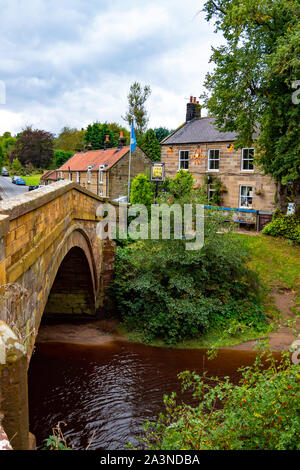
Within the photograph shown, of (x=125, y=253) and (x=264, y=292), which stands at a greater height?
(x=125, y=253)

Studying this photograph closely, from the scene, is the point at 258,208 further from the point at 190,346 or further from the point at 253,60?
the point at 190,346

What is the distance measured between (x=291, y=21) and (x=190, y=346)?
12.8 metres

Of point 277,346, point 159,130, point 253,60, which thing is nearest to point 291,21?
point 253,60

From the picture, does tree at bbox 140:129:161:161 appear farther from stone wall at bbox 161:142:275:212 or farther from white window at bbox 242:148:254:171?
white window at bbox 242:148:254:171

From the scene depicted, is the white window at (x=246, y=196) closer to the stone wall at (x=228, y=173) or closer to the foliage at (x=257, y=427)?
the stone wall at (x=228, y=173)

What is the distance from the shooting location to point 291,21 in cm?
1473

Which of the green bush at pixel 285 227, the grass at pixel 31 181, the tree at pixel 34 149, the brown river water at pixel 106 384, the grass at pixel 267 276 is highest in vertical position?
the tree at pixel 34 149

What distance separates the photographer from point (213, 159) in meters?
25.2

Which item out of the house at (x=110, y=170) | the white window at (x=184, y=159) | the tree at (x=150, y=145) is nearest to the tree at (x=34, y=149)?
→ the house at (x=110, y=170)

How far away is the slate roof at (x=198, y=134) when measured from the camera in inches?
984

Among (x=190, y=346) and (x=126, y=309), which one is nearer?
(x=190, y=346)

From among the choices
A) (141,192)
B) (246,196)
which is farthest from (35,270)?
(246,196)

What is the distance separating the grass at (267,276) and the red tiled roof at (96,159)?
58.9 feet

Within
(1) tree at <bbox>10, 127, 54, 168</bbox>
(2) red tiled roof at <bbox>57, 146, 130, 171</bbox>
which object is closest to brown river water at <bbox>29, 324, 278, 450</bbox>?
(2) red tiled roof at <bbox>57, 146, 130, 171</bbox>
